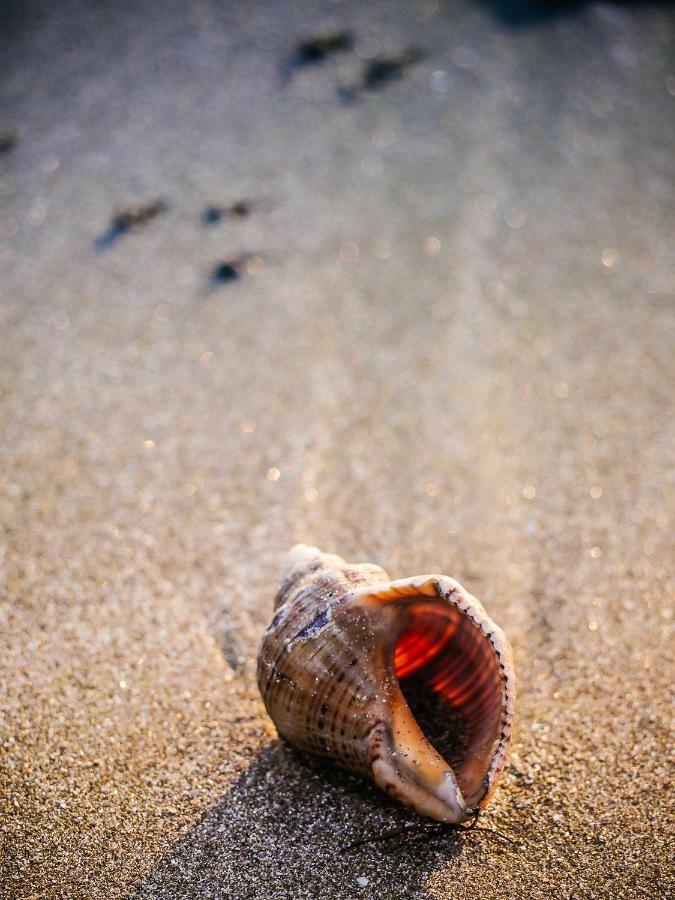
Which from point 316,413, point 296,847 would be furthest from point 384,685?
point 316,413

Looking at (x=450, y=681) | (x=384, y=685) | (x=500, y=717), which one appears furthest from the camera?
(x=450, y=681)

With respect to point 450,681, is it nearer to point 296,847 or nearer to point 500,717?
point 500,717

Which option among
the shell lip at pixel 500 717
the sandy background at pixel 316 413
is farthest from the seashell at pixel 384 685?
the sandy background at pixel 316 413

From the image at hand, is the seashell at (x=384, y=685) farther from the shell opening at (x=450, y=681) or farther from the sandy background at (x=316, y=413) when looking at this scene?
the sandy background at (x=316, y=413)

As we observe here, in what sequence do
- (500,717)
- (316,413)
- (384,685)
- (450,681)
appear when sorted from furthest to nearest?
(316,413) < (450,681) < (384,685) < (500,717)

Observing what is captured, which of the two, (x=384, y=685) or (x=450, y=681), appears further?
(x=450, y=681)

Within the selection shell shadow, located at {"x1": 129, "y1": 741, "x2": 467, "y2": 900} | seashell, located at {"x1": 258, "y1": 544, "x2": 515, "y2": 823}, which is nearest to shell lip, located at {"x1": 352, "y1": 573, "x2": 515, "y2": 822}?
seashell, located at {"x1": 258, "y1": 544, "x2": 515, "y2": 823}

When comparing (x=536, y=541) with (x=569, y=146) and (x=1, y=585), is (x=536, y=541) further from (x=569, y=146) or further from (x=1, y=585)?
(x=569, y=146)

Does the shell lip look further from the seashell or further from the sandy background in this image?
the sandy background
